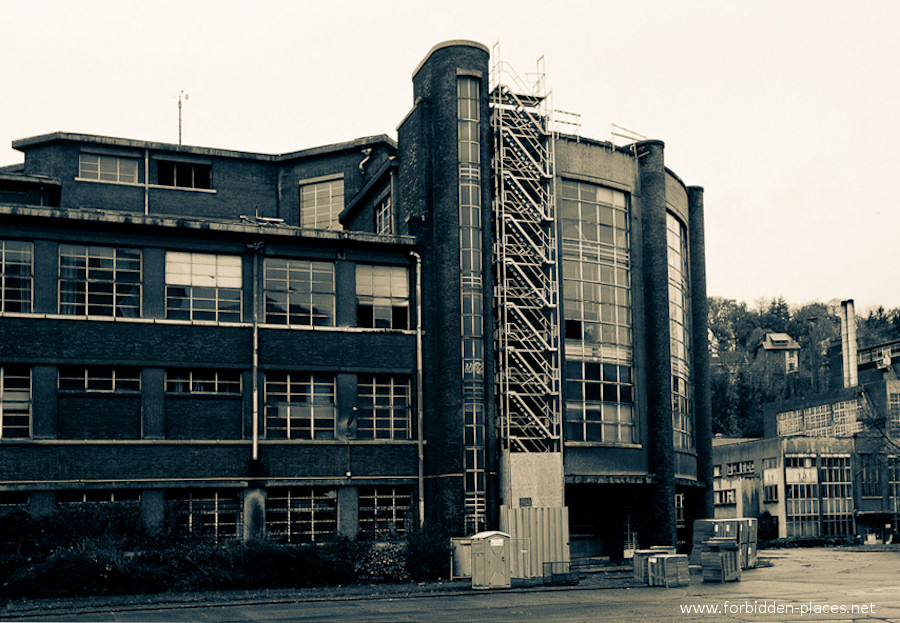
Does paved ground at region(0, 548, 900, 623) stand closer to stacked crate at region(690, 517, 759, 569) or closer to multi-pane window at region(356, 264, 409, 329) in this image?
stacked crate at region(690, 517, 759, 569)

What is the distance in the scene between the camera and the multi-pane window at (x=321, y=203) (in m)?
48.4

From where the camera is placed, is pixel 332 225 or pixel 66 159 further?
pixel 332 225

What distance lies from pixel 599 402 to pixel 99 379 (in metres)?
18.3

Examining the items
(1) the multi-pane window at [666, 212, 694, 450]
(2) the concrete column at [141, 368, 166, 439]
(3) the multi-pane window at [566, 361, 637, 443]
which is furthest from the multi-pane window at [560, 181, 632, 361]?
(2) the concrete column at [141, 368, 166, 439]

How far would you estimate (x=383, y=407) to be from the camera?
36469mm

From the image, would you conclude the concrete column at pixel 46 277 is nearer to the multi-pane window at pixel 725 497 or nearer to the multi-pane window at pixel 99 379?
the multi-pane window at pixel 99 379

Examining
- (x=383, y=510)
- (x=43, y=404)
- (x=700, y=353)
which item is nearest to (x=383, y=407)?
(x=383, y=510)

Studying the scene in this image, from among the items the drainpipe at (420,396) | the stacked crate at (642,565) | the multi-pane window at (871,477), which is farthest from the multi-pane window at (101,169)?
the multi-pane window at (871,477)

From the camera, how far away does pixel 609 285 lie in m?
41.3

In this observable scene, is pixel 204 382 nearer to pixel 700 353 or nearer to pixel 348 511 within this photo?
pixel 348 511

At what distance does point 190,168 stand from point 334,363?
49.3ft

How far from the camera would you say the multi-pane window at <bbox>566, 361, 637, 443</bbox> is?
39281mm

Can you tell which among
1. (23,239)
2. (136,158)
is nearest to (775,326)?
(136,158)

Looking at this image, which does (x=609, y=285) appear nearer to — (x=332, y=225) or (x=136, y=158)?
(x=332, y=225)
